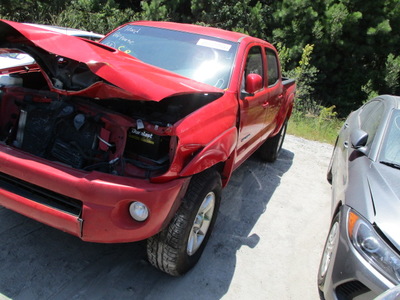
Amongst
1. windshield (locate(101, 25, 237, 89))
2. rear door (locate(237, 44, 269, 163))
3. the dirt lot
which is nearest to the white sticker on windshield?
windshield (locate(101, 25, 237, 89))

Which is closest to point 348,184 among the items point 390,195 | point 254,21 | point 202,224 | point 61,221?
point 390,195

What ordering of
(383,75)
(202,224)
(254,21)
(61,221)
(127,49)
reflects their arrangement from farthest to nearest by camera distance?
(383,75), (254,21), (127,49), (202,224), (61,221)

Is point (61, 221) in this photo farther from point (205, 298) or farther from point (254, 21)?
point (254, 21)

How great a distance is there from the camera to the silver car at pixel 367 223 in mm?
2328

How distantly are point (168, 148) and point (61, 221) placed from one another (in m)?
0.89

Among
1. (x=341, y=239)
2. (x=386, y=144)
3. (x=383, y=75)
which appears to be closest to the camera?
(x=341, y=239)

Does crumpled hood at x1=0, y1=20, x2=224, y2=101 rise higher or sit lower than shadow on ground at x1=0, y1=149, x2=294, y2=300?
higher

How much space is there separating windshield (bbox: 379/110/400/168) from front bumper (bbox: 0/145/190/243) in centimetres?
190

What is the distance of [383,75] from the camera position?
1614 cm

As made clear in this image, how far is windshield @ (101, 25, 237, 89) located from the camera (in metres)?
3.51

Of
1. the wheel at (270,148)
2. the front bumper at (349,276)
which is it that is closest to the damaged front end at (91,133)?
the front bumper at (349,276)

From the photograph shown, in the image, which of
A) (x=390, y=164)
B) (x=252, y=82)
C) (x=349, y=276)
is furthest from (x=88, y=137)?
(x=390, y=164)

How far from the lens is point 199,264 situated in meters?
3.10

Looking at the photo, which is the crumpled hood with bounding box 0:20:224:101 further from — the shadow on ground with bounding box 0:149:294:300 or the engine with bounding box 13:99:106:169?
the shadow on ground with bounding box 0:149:294:300
